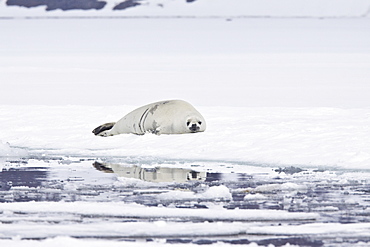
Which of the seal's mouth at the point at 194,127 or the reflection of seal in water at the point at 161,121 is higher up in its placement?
the reflection of seal in water at the point at 161,121

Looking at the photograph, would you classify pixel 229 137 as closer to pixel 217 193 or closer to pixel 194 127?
pixel 194 127

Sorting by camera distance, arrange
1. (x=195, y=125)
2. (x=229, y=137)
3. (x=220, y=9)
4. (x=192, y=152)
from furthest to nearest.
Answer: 1. (x=220, y=9)
2. (x=195, y=125)
3. (x=229, y=137)
4. (x=192, y=152)

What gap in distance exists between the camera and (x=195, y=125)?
7996mm

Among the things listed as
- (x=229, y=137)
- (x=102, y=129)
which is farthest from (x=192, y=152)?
(x=102, y=129)

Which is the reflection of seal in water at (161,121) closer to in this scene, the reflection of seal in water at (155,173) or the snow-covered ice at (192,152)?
the snow-covered ice at (192,152)

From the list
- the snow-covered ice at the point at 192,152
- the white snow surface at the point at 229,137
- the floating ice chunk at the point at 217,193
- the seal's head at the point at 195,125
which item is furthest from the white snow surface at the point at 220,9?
the floating ice chunk at the point at 217,193

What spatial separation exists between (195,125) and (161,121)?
363 mm

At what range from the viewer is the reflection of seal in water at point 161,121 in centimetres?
805

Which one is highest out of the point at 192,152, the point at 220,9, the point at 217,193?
the point at 220,9

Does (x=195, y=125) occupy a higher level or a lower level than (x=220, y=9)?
lower

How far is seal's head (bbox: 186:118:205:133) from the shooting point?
7996 millimetres

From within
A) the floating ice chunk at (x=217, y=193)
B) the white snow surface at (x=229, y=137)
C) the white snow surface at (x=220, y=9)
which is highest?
the white snow surface at (x=220, y=9)

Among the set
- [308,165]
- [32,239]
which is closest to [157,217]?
[32,239]

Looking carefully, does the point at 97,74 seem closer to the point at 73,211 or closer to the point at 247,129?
the point at 247,129
